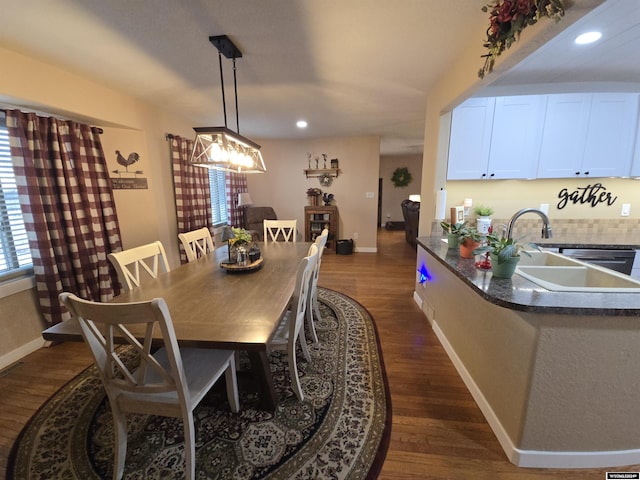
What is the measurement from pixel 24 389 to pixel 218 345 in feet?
6.11

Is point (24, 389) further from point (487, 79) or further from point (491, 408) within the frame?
point (487, 79)

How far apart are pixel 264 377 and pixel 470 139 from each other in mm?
2701

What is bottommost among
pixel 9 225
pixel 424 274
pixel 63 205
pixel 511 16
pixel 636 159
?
pixel 424 274

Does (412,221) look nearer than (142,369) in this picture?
No

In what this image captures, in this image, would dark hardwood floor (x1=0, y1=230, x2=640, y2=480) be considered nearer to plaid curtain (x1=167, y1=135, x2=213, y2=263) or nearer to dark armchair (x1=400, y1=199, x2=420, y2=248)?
plaid curtain (x1=167, y1=135, x2=213, y2=263)

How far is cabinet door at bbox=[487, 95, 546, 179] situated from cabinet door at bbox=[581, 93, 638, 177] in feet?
1.49

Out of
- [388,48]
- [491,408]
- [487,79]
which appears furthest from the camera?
[388,48]

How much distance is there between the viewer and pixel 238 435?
57.7 inches

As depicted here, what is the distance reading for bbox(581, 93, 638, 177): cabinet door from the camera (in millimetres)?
2342

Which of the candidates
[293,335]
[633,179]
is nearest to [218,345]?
[293,335]

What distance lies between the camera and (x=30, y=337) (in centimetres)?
224

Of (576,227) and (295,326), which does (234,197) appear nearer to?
(295,326)

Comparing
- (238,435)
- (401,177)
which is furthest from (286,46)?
(401,177)

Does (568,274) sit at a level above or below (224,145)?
below
